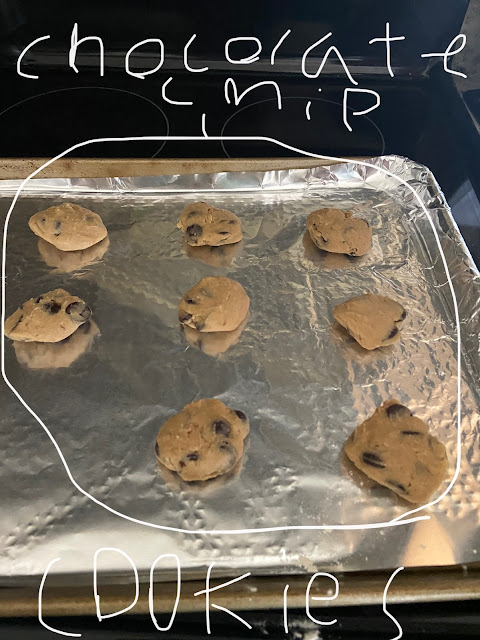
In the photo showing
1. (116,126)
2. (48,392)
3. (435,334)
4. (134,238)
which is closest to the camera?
(48,392)

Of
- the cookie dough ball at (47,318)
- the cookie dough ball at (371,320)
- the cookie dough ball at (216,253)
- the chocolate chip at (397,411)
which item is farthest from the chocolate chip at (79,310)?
the chocolate chip at (397,411)

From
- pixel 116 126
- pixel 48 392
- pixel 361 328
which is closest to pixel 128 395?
pixel 48 392

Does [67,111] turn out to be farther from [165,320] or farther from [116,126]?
[165,320]

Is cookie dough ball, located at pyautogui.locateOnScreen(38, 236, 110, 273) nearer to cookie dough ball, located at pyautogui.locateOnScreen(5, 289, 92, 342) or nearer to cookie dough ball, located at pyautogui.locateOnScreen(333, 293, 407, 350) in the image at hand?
cookie dough ball, located at pyautogui.locateOnScreen(5, 289, 92, 342)

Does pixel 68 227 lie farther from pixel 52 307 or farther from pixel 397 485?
pixel 397 485

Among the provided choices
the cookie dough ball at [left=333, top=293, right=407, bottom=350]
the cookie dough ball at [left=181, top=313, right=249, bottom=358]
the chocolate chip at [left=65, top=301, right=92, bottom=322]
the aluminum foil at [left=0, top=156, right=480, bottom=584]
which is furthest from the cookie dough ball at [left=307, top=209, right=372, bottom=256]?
the chocolate chip at [left=65, top=301, right=92, bottom=322]

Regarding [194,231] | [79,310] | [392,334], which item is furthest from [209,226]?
[392,334]
